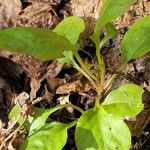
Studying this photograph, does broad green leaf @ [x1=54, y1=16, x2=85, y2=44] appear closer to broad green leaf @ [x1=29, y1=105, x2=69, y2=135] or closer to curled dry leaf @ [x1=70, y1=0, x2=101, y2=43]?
curled dry leaf @ [x1=70, y1=0, x2=101, y2=43]

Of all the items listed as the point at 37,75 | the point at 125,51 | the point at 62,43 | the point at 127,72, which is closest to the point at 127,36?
the point at 125,51

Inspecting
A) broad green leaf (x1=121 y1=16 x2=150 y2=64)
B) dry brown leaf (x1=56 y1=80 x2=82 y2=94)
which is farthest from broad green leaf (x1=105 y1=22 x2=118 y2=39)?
dry brown leaf (x1=56 y1=80 x2=82 y2=94)

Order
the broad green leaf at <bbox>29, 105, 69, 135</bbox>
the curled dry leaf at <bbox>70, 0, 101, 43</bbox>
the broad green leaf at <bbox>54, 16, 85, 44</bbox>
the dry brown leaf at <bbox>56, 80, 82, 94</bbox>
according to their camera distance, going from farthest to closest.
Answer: the curled dry leaf at <bbox>70, 0, 101, 43</bbox>
the dry brown leaf at <bbox>56, 80, 82, 94</bbox>
the broad green leaf at <bbox>54, 16, 85, 44</bbox>
the broad green leaf at <bbox>29, 105, 69, 135</bbox>

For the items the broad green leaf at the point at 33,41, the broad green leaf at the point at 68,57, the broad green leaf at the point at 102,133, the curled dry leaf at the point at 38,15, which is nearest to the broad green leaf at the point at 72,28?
the broad green leaf at the point at 68,57

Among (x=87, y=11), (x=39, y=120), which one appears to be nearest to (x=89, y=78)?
(x=39, y=120)

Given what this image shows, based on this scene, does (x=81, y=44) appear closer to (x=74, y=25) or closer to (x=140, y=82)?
(x=74, y=25)

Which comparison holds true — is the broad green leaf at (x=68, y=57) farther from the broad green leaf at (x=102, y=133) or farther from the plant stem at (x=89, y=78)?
the broad green leaf at (x=102, y=133)
